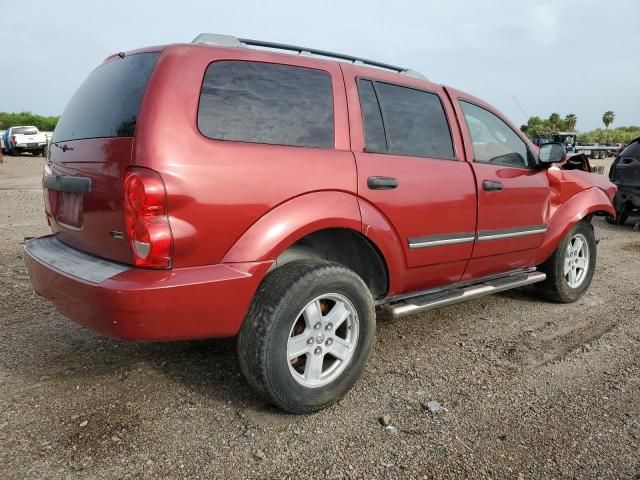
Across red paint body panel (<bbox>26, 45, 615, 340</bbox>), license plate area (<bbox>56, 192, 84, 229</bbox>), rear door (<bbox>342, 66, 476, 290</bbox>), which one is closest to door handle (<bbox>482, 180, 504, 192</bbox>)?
rear door (<bbox>342, 66, 476, 290</bbox>)

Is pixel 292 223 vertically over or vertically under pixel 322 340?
over

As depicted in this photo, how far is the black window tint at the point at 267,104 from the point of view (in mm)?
2381

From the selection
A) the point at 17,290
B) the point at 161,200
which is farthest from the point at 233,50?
the point at 17,290

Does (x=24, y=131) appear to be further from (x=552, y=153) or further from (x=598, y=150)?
(x=598, y=150)

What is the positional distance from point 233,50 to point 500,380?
2.44 m

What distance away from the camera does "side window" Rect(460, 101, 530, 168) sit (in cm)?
364

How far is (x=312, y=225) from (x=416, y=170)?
2.98 feet

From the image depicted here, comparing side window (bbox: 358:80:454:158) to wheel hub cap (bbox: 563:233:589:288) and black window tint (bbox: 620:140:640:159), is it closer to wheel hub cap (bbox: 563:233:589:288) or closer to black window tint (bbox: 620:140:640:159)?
wheel hub cap (bbox: 563:233:589:288)

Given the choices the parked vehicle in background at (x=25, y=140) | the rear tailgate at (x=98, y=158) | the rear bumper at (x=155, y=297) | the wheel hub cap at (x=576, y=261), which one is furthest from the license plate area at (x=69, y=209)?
the parked vehicle in background at (x=25, y=140)

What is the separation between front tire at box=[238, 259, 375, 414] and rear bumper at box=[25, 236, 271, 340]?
0.13 metres

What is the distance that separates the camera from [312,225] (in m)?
2.55

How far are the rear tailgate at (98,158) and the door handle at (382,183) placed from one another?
1289mm

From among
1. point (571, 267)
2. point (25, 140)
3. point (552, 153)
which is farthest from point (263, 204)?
point (25, 140)

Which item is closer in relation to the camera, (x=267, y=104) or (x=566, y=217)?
(x=267, y=104)
